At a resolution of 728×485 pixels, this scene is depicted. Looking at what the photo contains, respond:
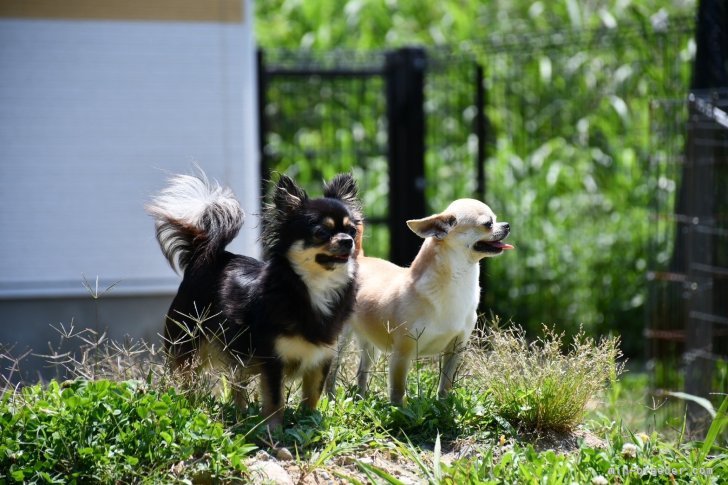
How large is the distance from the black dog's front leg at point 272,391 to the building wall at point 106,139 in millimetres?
4679

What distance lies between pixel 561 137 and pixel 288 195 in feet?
23.9

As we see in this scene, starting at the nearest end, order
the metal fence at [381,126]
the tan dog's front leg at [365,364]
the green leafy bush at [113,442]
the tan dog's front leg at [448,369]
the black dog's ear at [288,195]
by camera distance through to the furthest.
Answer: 1. the green leafy bush at [113,442]
2. the black dog's ear at [288,195]
3. the tan dog's front leg at [448,369]
4. the tan dog's front leg at [365,364]
5. the metal fence at [381,126]

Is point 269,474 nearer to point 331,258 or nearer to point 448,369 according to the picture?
point 331,258

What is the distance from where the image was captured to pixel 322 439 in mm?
4477

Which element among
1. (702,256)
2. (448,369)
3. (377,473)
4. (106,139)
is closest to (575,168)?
(702,256)

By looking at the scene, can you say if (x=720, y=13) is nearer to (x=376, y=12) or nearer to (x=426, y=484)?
(x=426, y=484)

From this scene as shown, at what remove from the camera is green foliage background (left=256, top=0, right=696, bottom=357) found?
9.92 meters

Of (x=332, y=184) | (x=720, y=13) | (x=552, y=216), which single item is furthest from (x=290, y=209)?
(x=552, y=216)

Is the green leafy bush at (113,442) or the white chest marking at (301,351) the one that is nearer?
the green leafy bush at (113,442)

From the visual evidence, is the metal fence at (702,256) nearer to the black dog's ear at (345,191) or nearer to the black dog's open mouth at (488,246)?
the black dog's open mouth at (488,246)

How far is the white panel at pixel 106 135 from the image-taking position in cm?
909

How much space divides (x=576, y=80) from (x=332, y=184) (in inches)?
301

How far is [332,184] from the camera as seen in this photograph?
15.6ft

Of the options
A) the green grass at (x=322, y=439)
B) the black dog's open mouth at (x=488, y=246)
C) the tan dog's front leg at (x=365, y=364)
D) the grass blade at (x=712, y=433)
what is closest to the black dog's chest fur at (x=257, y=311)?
the green grass at (x=322, y=439)
